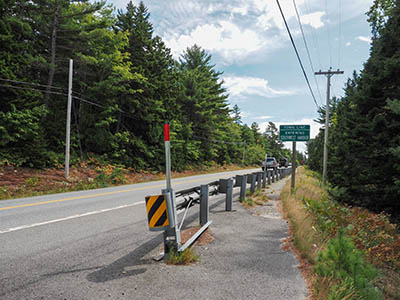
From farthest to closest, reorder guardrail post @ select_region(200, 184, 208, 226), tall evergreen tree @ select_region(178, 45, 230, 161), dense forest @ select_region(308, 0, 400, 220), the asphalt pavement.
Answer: tall evergreen tree @ select_region(178, 45, 230, 161) → dense forest @ select_region(308, 0, 400, 220) → guardrail post @ select_region(200, 184, 208, 226) → the asphalt pavement

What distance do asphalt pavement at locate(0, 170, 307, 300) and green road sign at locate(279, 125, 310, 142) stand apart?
30.1 feet

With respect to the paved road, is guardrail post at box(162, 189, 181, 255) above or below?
above

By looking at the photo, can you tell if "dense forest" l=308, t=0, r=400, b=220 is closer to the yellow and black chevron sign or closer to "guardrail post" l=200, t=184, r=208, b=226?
"guardrail post" l=200, t=184, r=208, b=226

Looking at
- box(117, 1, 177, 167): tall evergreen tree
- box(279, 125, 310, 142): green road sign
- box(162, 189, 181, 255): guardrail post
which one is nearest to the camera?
box(162, 189, 181, 255): guardrail post

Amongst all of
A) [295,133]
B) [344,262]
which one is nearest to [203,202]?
[344,262]

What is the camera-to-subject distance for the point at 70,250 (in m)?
4.53

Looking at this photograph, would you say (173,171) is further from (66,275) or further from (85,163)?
(66,275)

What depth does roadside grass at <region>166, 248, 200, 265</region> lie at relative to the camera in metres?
4.05

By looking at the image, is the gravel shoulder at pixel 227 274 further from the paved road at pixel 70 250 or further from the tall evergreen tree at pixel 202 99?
the tall evergreen tree at pixel 202 99

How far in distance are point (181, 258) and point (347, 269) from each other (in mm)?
2215

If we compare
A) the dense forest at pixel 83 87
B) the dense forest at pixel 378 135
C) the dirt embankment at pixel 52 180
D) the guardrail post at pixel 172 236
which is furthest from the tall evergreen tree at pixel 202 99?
the guardrail post at pixel 172 236

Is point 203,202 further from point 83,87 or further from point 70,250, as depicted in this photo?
point 83,87

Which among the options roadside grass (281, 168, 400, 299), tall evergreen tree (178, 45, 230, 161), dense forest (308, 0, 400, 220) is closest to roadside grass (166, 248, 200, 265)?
roadside grass (281, 168, 400, 299)

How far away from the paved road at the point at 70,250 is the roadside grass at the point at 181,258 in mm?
393
